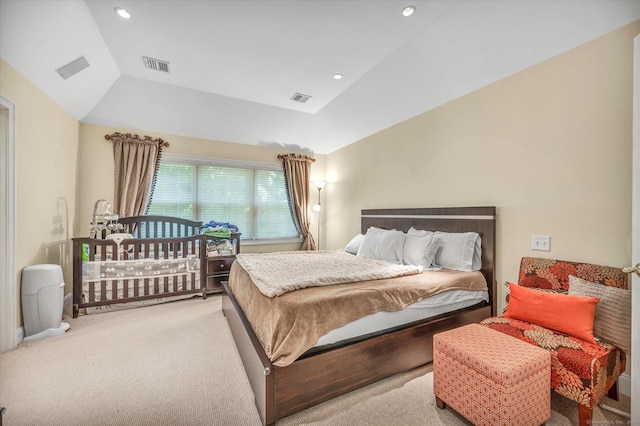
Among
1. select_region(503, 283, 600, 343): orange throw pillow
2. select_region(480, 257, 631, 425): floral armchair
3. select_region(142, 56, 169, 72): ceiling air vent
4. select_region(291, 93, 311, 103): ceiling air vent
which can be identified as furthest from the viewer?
select_region(291, 93, 311, 103): ceiling air vent

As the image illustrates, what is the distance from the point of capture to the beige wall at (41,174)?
241 centimetres

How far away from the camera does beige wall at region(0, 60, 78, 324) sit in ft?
7.91

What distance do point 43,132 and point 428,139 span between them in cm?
430

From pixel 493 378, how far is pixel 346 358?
0.82m

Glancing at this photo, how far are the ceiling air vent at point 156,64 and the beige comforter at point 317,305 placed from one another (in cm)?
268

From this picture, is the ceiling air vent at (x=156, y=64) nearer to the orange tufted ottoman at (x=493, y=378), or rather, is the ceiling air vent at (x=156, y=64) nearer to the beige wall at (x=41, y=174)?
the beige wall at (x=41, y=174)

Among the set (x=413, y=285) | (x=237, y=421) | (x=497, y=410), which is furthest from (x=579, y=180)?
(x=237, y=421)

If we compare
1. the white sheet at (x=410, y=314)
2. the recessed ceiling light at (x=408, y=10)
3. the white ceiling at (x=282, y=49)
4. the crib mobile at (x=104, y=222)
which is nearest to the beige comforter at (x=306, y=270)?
the white sheet at (x=410, y=314)

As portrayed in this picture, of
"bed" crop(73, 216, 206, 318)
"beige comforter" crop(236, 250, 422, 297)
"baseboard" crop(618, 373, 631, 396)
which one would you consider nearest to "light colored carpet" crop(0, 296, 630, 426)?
"baseboard" crop(618, 373, 631, 396)

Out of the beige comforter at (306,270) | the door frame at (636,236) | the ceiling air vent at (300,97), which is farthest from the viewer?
the ceiling air vent at (300,97)

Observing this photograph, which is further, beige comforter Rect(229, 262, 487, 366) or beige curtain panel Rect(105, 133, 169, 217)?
beige curtain panel Rect(105, 133, 169, 217)

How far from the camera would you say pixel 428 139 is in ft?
10.6

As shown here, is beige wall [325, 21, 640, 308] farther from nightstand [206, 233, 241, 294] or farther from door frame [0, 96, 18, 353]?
door frame [0, 96, 18, 353]

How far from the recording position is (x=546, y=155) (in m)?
2.18
